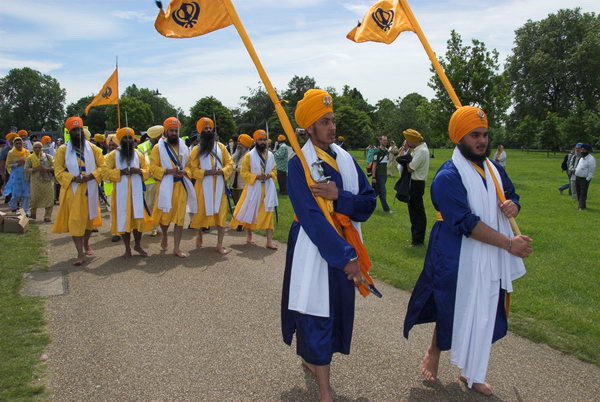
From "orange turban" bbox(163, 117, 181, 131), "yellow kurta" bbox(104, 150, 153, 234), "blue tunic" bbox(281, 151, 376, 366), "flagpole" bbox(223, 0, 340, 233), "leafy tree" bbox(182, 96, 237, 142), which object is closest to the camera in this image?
"blue tunic" bbox(281, 151, 376, 366)

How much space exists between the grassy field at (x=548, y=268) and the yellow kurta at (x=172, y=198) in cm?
218

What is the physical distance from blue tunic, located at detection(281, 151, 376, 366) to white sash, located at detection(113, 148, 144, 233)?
5155 mm

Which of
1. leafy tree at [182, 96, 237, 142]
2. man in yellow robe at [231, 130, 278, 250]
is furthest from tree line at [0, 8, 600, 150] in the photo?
man in yellow robe at [231, 130, 278, 250]

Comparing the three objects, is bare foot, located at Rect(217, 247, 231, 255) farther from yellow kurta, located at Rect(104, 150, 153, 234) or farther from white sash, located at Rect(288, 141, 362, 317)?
white sash, located at Rect(288, 141, 362, 317)

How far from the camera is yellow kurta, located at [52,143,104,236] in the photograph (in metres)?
7.62

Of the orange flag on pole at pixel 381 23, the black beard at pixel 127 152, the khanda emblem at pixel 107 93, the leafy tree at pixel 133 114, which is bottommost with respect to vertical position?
the black beard at pixel 127 152

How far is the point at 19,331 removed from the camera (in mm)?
4848

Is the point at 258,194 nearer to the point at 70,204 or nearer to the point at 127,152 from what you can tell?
the point at 127,152

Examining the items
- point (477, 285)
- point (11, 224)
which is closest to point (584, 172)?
point (477, 285)

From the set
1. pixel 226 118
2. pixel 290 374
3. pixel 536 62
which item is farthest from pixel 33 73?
pixel 290 374

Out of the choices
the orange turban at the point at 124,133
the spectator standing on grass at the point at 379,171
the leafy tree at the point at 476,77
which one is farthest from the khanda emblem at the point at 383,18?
the leafy tree at the point at 476,77

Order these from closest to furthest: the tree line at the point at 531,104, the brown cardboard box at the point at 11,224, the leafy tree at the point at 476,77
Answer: the brown cardboard box at the point at 11,224 < the leafy tree at the point at 476,77 < the tree line at the point at 531,104

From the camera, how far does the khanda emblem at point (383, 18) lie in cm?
487

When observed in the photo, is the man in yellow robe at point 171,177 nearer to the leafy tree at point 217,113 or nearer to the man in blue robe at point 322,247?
the man in blue robe at point 322,247
